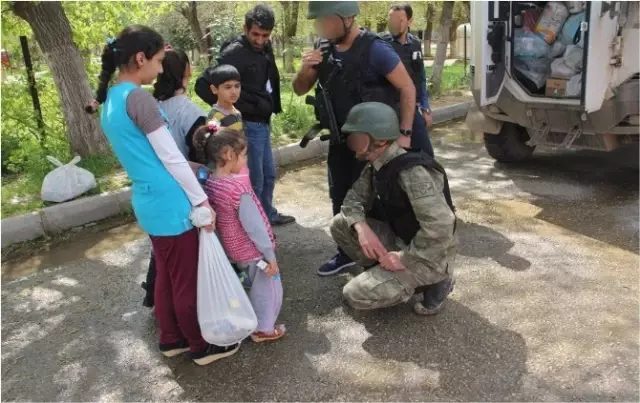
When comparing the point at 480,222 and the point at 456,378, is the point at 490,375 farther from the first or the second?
the point at 480,222

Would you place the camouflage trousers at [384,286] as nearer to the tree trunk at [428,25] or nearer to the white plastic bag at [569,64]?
the white plastic bag at [569,64]

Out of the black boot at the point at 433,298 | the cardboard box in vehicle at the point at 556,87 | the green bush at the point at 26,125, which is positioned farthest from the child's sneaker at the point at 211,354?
the green bush at the point at 26,125

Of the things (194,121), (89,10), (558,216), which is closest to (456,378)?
(194,121)

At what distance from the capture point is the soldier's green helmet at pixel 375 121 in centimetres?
266

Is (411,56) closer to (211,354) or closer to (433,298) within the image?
(433,298)

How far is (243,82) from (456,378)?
2265mm

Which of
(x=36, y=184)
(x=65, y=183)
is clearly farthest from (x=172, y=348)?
(x=36, y=184)

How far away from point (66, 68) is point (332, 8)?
148 inches

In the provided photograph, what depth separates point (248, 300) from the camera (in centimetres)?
257

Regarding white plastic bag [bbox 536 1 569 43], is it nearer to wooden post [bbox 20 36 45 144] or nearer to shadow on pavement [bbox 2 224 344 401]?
shadow on pavement [bbox 2 224 344 401]

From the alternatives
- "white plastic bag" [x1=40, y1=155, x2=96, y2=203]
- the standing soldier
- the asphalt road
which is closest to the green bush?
"white plastic bag" [x1=40, y1=155, x2=96, y2=203]

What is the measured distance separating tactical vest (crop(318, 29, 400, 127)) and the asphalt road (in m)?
1.11

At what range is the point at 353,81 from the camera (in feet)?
10.0

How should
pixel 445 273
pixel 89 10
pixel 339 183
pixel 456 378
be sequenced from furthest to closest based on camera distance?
pixel 89 10
pixel 339 183
pixel 445 273
pixel 456 378
